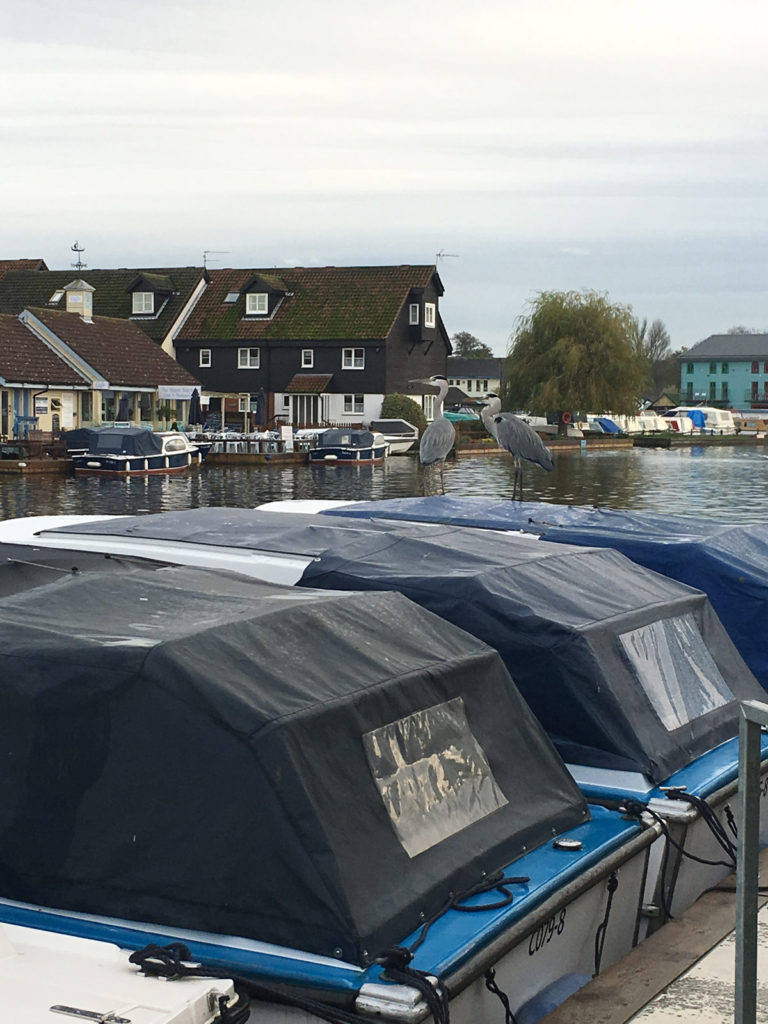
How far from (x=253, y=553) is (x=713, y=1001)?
473 centimetres

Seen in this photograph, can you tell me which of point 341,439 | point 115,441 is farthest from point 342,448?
point 115,441

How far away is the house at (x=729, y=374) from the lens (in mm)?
172875

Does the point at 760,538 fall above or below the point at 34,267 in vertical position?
below

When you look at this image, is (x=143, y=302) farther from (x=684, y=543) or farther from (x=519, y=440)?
(x=684, y=543)

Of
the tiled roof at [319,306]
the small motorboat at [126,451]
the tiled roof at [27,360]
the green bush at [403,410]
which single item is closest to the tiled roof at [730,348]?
the tiled roof at [319,306]

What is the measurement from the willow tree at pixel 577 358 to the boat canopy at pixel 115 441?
117 feet

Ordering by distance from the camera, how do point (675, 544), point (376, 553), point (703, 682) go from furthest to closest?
1. point (675, 544)
2. point (376, 553)
3. point (703, 682)

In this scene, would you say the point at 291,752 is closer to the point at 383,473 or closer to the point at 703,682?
the point at 703,682

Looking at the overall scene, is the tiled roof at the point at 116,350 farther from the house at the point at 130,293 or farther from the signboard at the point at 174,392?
the house at the point at 130,293

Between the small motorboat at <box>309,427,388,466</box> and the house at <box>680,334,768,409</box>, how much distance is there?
387ft

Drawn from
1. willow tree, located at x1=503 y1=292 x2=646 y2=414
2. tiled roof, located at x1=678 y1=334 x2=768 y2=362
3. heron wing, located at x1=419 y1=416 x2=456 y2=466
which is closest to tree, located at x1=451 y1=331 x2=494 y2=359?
tiled roof, located at x1=678 y1=334 x2=768 y2=362

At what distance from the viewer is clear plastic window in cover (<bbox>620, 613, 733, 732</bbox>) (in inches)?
300

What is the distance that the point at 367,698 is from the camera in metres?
5.61

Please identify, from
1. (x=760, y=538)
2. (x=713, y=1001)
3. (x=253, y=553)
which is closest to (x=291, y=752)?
(x=713, y=1001)
